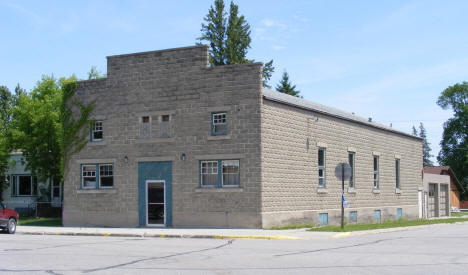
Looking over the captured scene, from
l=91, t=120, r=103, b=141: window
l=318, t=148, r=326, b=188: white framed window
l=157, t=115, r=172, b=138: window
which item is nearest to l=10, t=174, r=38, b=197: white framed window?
l=91, t=120, r=103, b=141: window

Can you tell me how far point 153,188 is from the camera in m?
27.8

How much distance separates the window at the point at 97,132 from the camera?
2956 centimetres

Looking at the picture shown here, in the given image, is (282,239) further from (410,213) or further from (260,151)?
(410,213)

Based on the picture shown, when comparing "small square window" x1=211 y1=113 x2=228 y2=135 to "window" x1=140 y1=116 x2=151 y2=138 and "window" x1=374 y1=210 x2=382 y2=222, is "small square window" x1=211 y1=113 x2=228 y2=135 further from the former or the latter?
"window" x1=374 y1=210 x2=382 y2=222

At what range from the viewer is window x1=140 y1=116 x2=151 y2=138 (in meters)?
28.0

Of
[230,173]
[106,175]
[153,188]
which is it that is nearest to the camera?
[230,173]

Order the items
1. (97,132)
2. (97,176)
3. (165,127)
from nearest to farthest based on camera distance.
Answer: (165,127), (97,176), (97,132)

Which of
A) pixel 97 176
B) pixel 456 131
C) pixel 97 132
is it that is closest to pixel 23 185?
pixel 97 176

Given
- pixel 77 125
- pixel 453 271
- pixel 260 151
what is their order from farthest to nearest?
pixel 77 125 → pixel 260 151 → pixel 453 271

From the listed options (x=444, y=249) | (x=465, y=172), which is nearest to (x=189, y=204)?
(x=444, y=249)

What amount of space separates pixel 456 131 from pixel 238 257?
7398cm

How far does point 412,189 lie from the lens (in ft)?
140

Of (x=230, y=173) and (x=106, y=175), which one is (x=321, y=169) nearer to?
(x=230, y=173)

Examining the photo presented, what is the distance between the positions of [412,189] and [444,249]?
2710 centimetres
